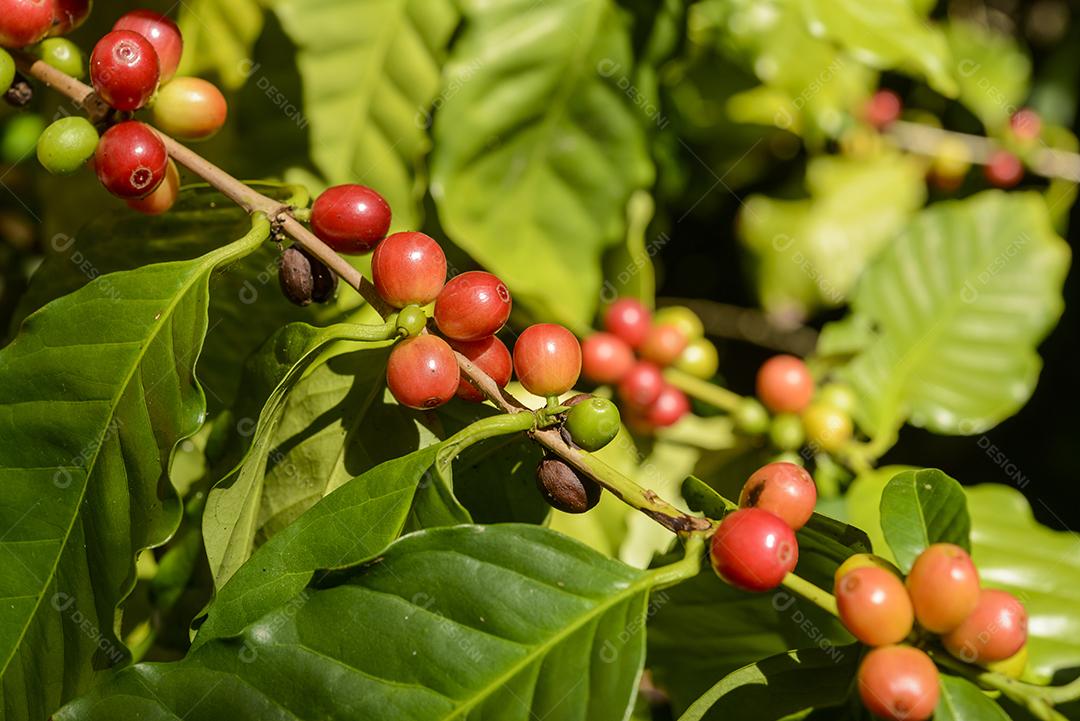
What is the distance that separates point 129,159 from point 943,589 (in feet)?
3.26

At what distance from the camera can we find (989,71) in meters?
2.89

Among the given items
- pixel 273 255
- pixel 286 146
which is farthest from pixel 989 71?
pixel 273 255

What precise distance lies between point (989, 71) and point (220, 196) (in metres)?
2.49

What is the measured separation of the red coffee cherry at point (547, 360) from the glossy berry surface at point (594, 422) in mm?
78

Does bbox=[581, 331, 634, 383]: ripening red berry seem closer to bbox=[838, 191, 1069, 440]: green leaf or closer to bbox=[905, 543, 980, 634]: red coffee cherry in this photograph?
bbox=[838, 191, 1069, 440]: green leaf

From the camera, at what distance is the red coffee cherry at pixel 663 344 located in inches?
72.2

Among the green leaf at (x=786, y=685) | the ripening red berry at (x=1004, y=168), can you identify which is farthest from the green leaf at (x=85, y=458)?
the ripening red berry at (x=1004, y=168)

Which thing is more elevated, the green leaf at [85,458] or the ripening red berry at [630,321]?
the green leaf at [85,458]

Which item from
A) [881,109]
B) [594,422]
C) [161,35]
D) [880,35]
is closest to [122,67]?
[161,35]

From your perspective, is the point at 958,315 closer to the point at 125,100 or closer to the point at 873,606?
the point at 873,606

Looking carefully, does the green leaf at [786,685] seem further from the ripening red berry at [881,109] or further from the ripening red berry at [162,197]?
the ripening red berry at [881,109]

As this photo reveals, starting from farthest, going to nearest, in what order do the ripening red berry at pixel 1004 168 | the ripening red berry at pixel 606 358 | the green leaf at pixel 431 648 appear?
the ripening red berry at pixel 1004 168 → the ripening red berry at pixel 606 358 → the green leaf at pixel 431 648

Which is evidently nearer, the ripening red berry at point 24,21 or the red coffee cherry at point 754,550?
the red coffee cherry at point 754,550

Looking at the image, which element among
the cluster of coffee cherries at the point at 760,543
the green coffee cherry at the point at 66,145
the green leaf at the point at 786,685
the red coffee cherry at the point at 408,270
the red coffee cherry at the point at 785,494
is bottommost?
the green leaf at the point at 786,685
